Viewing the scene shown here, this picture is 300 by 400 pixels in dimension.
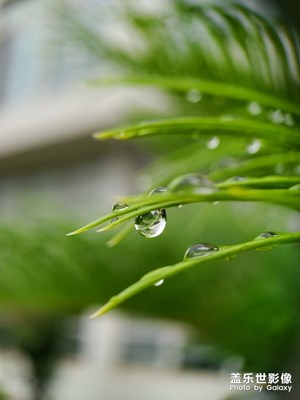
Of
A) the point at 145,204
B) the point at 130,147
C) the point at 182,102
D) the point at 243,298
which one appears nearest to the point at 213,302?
the point at 243,298

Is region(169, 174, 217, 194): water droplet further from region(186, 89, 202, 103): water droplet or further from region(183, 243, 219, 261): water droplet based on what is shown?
region(186, 89, 202, 103): water droplet

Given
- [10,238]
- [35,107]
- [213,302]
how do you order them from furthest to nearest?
[35,107] < [213,302] < [10,238]

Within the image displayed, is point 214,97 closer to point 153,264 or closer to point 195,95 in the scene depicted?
point 195,95

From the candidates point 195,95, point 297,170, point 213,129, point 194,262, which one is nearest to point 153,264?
point 195,95

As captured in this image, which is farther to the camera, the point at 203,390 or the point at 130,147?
the point at 130,147

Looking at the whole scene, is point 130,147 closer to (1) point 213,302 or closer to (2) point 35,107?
(2) point 35,107

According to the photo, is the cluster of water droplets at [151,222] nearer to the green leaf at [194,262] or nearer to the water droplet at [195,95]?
the green leaf at [194,262]
